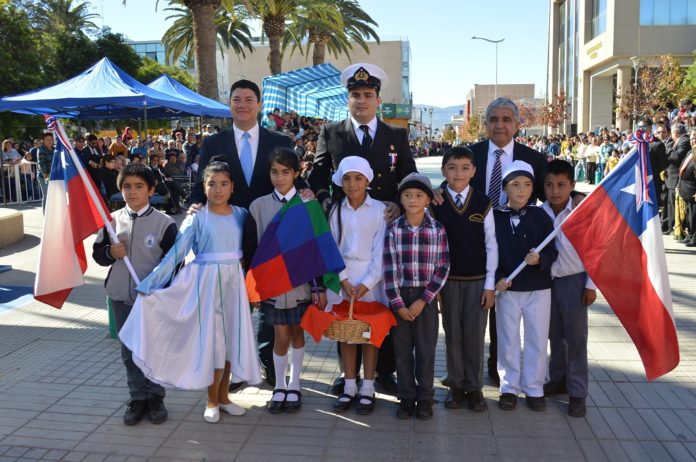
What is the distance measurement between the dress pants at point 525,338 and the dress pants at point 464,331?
171mm

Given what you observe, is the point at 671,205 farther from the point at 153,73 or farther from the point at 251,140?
the point at 153,73

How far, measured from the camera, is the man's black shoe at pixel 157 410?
13.2ft

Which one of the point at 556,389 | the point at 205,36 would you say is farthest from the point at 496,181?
the point at 205,36

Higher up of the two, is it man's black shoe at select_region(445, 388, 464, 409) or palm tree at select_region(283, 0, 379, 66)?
palm tree at select_region(283, 0, 379, 66)

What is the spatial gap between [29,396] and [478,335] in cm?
320

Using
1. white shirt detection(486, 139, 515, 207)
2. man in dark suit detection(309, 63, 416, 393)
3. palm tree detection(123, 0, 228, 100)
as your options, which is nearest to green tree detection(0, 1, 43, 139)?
palm tree detection(123, 0, 228, 100)

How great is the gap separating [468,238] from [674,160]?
8.20 m

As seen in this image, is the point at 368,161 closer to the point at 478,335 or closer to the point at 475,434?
the point at 478,335

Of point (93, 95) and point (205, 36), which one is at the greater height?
point (205, 36)

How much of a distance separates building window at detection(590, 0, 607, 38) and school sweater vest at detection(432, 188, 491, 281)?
127 ft

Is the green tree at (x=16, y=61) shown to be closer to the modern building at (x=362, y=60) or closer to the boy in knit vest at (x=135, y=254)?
the boy in knit vest at (x=135, y=254)

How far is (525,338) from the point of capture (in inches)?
164

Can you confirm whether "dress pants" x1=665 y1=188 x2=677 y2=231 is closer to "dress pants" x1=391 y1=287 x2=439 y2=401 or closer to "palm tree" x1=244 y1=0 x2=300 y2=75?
"dress pants" x1=391 y1=287 x2=439 y2=401

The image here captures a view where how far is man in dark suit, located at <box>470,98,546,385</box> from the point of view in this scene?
14.6 ft
